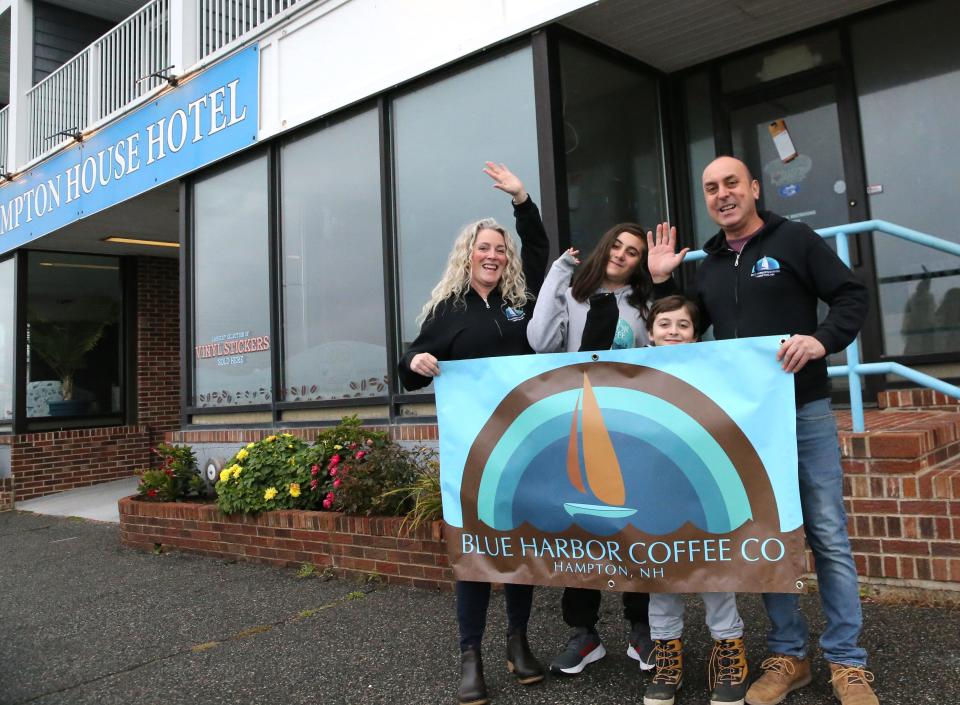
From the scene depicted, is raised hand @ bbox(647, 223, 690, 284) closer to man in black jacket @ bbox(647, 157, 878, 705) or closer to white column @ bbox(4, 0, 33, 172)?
man in black jacket @ bbox(647, 157, 878, 705)

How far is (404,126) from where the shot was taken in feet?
18.8

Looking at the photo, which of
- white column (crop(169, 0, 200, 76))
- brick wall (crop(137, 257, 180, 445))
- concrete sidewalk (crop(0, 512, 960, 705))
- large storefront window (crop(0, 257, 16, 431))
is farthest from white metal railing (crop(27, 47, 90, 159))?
concrete sidewalk (crop(0, 512, 960, 705))

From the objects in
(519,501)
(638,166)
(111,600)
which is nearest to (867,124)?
(638,166)

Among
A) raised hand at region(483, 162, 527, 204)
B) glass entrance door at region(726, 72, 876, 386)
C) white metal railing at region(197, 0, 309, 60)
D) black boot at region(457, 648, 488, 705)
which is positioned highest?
white metal railing at region(197, 0, 309, 60)

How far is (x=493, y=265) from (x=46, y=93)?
31.7ft

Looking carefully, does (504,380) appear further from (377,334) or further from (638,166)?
(638,166)

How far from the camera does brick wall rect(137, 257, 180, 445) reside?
10.8 metres

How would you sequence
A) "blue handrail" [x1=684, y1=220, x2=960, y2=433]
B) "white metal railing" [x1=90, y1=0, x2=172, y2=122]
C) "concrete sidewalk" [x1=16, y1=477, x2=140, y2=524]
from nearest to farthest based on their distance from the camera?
1. "blue handrail" [x1=684, y1=220, x2=960, y2=433]
2. "white metal railing" [x1=90, y1=0, x2=172, y2=122]
3. "concrete sidewalk" [x1=16, y1=477, x2=140, y2=524]

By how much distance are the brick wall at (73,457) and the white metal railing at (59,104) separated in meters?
3.80

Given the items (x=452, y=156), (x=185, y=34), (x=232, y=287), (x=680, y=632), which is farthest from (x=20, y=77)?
(x=680, y=632)

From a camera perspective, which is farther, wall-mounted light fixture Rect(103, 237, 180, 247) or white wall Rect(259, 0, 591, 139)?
wall-mounted light fixture Rect(103, 237, 180, 247)

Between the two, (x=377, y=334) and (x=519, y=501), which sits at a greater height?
(x=377, y=334)

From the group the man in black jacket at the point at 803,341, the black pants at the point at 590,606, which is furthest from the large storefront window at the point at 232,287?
the man in black jacket at the point at 803,341

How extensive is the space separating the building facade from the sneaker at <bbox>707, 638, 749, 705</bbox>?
2.84m
